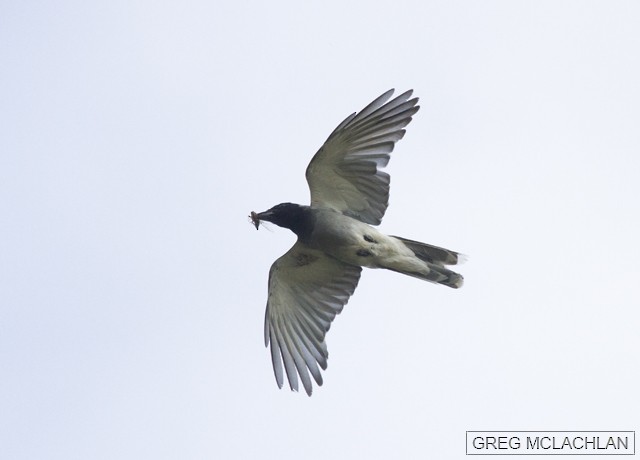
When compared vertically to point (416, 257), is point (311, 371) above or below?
below

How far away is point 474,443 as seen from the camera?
12.1m

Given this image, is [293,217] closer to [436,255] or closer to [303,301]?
[303,301]

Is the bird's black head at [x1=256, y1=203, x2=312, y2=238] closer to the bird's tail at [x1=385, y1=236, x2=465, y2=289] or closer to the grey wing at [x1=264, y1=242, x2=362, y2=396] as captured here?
the grey wing at [x1=264, y1=242, x2=362, y2=396]

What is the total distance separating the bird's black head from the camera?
1286 cm

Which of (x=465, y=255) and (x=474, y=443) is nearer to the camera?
(x=474, y=443)

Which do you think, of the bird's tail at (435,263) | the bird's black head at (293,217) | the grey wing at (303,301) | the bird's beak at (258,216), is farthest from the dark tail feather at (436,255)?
the bird's beak at (258,216)

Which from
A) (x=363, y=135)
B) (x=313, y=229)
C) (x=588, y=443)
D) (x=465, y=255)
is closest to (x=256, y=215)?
(x=313, y=229)

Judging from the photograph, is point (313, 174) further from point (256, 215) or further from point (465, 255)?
point (465, 255)

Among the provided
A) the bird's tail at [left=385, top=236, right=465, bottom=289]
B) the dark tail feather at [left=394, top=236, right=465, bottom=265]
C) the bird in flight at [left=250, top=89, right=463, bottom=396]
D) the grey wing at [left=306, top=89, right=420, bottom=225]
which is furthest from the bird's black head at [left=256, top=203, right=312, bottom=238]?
the dark tail feather at [left=394, top=236, right=465, bottom=265]

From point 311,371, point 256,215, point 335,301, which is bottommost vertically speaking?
point 311,371

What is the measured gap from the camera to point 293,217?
12922 mm

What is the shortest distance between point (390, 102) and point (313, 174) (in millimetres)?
1281

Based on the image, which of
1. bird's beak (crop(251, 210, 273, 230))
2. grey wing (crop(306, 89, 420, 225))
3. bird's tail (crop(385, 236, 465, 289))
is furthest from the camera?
bird's beak (crop(251, 210, 273, 230))

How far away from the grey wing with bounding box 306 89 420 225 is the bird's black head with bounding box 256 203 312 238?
280mm
